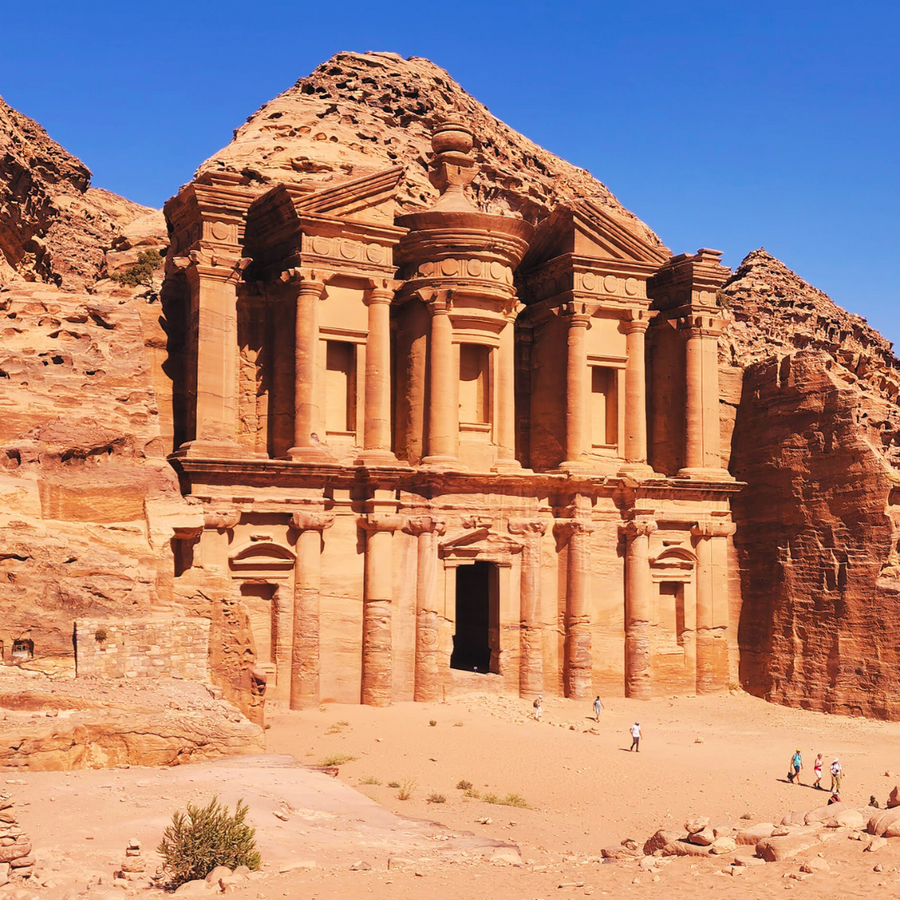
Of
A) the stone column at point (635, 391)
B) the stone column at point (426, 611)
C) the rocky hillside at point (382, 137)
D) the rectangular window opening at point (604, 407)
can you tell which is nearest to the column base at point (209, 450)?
the stone column at point (426, 611)

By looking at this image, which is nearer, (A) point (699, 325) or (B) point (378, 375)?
(B) point (378, 375)

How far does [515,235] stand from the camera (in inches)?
1165

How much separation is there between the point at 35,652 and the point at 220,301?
13291 millimetres

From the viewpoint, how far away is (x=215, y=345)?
26.7 metres

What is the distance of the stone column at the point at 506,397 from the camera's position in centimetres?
2953

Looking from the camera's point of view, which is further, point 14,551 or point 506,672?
point 506,672

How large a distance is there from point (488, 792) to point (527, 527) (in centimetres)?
1016

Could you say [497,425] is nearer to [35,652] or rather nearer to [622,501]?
[622,501]

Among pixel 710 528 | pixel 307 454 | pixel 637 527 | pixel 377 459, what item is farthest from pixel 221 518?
pixel 710 528

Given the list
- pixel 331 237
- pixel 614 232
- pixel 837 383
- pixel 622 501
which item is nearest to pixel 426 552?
pixel 622 501

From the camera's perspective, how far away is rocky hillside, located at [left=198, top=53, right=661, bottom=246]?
1232 inches

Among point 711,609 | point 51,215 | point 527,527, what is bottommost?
point 711,609

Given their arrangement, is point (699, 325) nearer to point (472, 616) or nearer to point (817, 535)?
point (817, 535)

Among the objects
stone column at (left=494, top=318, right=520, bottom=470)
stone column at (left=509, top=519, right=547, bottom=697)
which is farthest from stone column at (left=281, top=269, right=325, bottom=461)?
stone column at (left=509, top=519, right=547, bottom=697)
